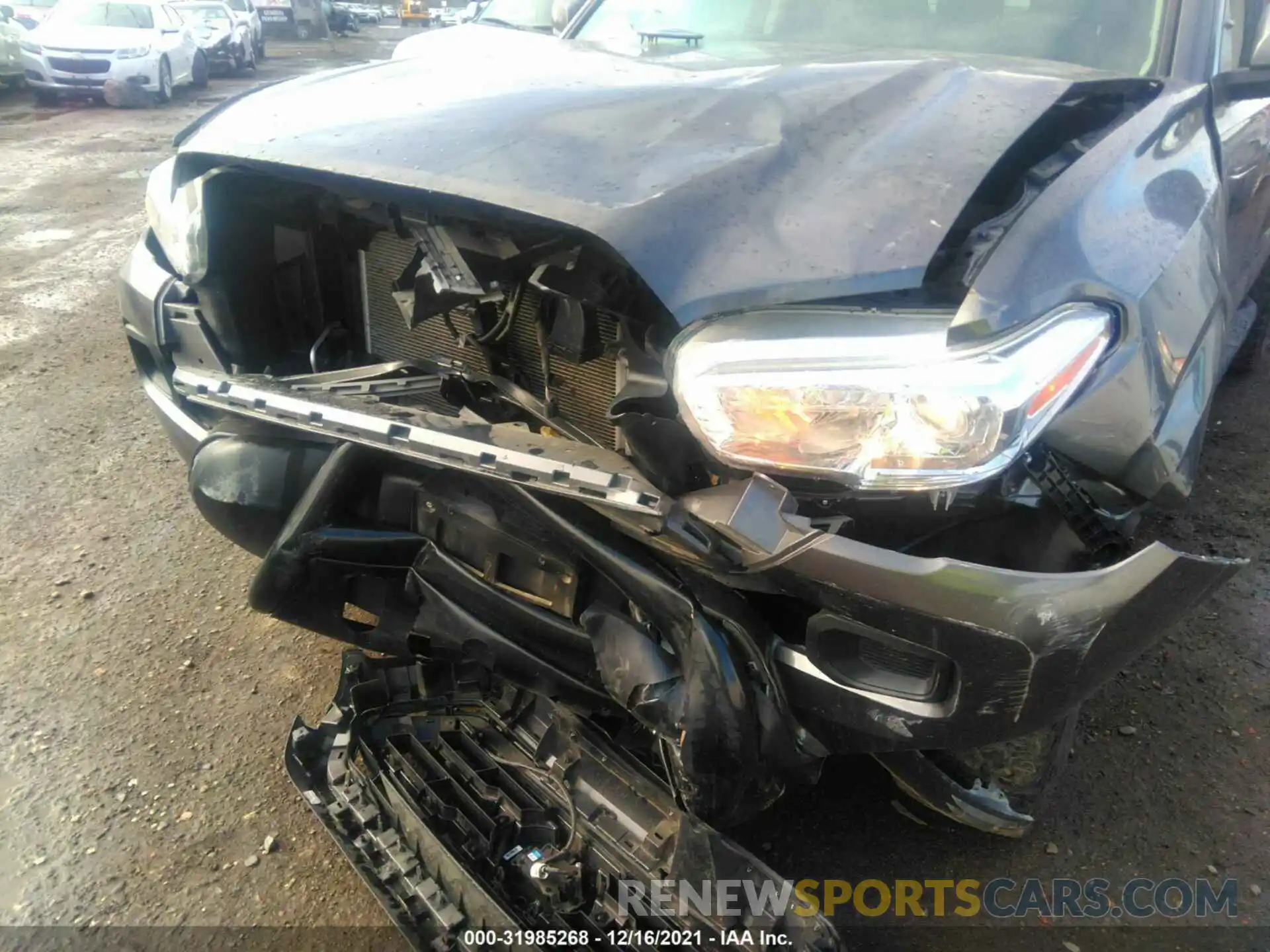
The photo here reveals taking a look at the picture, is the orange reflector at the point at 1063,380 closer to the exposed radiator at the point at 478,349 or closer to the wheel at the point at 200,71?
the exposed radiator at the point at 478,349

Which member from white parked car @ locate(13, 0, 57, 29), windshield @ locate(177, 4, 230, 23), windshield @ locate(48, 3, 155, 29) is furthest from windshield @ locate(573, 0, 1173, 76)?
windshield @ locate(177, 4, 230, 23)

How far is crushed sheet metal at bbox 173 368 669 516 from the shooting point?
4.71ft

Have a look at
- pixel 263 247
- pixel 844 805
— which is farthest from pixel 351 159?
pixel 844 805

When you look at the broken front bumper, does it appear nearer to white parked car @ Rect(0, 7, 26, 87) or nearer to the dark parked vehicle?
white parked car @ Rect(0, 7, 26, 87)

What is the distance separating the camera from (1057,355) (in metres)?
1.39

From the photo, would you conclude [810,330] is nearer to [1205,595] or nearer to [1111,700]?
[1205,595]

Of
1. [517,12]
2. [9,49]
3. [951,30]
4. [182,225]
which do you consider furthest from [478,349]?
[9,49]

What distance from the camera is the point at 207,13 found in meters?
17.3

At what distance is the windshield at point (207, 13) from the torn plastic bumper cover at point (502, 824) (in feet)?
59.3

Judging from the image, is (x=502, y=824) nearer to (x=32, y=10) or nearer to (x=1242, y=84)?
(x=1242, y=84)

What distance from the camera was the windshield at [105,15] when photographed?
44.3 ft

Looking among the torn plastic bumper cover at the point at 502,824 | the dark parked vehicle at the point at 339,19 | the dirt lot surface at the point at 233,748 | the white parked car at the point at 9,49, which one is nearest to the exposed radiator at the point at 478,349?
the torn plastic bumper cover at the point at 502,824

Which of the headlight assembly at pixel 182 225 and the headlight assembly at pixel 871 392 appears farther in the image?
the headlight assembly at pixel 182 225

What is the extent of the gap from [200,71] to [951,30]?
15897 millimetres
